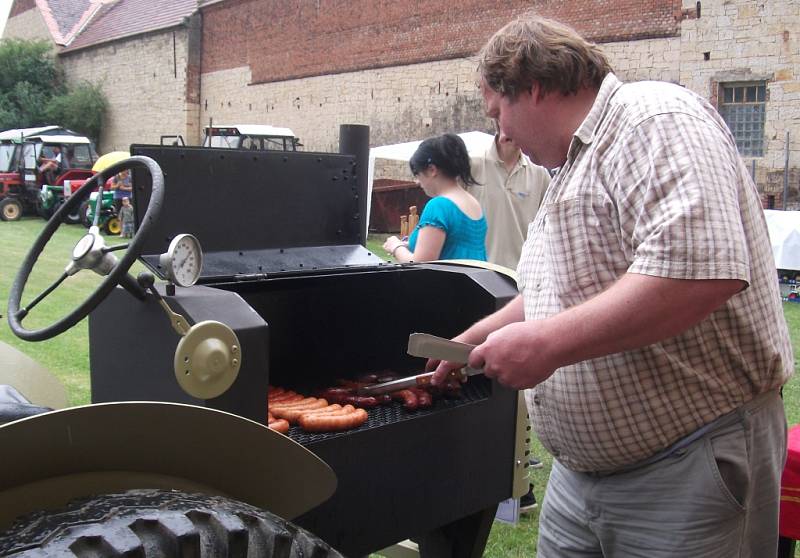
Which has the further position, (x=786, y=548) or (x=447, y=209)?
(x=447, y=209)

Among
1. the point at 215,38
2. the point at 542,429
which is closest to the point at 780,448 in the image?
the point at 542,429

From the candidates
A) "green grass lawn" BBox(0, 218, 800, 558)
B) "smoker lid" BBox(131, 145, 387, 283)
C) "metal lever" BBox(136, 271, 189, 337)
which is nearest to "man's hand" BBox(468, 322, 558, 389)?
"metal lever" BBox(136, 271, 189, 337)

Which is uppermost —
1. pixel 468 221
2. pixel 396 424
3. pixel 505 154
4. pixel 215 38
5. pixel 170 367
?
pixel 215 38

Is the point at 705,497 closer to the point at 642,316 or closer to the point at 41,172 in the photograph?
the point at 642,316

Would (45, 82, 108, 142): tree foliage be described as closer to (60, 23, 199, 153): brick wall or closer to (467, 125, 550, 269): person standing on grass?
(60, 23, 199, 153): brick wall

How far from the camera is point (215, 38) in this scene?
32.3 meters

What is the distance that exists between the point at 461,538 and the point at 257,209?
59.3 inches

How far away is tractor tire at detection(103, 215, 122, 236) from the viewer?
18.2m

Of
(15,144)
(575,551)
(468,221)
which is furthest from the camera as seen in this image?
(15,144)

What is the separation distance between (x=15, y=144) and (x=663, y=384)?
2513 cm

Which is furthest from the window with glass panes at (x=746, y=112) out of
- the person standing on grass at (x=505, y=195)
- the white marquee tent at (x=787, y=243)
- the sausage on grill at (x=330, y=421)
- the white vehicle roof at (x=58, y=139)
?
the white vehicle roof at (x=58, y=139)

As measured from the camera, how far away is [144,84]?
34875mm

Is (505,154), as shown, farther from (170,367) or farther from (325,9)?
(325,9)

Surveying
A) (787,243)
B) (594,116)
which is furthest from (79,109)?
(594,116)
